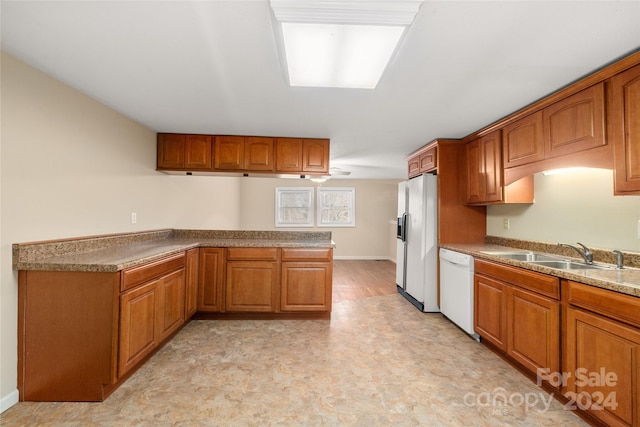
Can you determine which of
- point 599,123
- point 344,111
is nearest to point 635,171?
point 599,123

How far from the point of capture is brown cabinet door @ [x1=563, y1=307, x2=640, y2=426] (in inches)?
55.2

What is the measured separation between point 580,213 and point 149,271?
349 cm

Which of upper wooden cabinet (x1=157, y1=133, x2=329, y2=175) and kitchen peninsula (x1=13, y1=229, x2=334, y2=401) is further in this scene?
upper wooden cabinet (x1=157, y1=133, x2=329, y2=175)

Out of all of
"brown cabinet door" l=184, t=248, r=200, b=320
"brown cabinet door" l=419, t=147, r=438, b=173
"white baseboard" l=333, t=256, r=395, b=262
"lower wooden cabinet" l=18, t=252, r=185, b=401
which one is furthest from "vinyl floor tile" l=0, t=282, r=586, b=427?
"white baseboard" l=333, t=256, r=395, b=262

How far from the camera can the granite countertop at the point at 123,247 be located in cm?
182

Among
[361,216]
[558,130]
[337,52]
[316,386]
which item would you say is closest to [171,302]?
[316,386]

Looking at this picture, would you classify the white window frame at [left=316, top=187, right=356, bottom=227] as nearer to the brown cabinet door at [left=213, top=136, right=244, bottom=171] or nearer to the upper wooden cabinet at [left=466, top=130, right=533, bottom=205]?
the brown cabinet door at [left=213, top=136, right=244, bottom=171]

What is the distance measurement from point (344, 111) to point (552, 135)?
1.69 meters

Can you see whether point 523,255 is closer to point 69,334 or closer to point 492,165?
point 492,165

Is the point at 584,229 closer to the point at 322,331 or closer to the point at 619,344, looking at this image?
the point at 619,344

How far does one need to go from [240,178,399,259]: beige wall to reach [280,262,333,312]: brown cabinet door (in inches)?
167

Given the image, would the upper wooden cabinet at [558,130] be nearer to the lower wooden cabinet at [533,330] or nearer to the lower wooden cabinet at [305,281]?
the lower wooden cabinet at [533,330]

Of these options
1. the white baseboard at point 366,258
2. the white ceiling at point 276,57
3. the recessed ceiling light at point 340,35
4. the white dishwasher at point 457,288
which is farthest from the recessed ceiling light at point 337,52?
the white baseboard at point 366,258

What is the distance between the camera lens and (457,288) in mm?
3008
